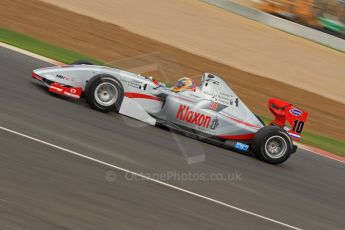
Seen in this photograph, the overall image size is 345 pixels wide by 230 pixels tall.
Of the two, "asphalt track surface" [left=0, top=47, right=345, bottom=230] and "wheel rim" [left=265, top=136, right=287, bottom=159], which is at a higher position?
"wheel rim" [left=265, top=136, right=287, bottom=159]

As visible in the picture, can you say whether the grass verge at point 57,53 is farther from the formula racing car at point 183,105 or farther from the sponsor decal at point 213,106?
the sponsor decal at point 213,106

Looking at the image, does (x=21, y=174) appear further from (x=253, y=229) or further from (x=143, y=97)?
(x=143, y=97)

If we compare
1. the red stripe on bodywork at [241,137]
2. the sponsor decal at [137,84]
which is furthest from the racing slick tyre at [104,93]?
the red stripe on bodywork at [241,137]

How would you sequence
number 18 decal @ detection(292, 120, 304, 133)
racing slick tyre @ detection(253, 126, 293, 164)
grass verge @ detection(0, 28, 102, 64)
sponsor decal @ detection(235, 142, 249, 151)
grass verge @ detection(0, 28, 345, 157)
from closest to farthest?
1. racing slick tyre @ detection(253, 126, 293, 164)
2. sponsor decal @ detection(235, 142, 249, 151)
3. number 18 decal @ detection(292, 120, 304, 133)
4. grass verge @ detection(0, 28, 345, 157)
5. grass verge @ detection(0, 28, 102, 64)

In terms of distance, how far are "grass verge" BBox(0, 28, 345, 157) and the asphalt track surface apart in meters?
1.86

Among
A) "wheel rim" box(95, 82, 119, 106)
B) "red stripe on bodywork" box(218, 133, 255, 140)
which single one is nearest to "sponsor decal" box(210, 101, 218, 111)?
"red stripe on bodywork" box(218, 133, 255, 140)

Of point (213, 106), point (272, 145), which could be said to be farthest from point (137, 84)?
point (272, 145)

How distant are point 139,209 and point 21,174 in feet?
4.29

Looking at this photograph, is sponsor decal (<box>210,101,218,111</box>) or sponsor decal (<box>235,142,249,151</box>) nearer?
sponsor decal (<box>210,101,218,111</box>)

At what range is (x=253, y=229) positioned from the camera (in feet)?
23.5

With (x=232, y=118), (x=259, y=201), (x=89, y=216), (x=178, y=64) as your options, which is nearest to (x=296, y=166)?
(x=232, y=118)

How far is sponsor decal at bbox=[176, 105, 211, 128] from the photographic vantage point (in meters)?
9.76

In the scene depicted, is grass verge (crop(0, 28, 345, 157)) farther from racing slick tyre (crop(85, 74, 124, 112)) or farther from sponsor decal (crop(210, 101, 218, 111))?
racing slick tyre (crop(85, 74, 124, 112))

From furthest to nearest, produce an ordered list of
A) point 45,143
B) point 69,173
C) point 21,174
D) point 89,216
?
point 45,143
point 69,173
point 21,174
point 89,216
